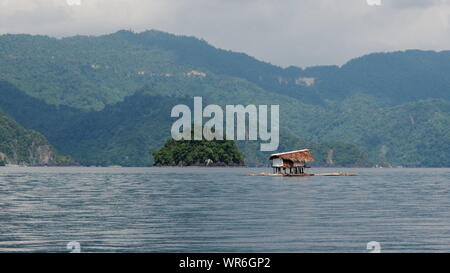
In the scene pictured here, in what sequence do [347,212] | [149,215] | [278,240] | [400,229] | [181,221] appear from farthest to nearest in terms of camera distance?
[347,212], [149,215], [181,221], [400,229], [278,240]

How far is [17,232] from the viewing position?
1391 inches

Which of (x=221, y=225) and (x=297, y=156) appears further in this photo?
(x=297, y=156)

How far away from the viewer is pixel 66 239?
108ft

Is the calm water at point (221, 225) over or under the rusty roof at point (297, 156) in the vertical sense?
under

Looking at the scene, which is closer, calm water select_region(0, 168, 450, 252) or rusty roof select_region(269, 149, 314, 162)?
calm water select_region(0, 168, 450, 252)

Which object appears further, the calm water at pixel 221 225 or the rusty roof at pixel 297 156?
the rusty roof at pixel 297 156

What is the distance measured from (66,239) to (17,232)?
3.70 metres

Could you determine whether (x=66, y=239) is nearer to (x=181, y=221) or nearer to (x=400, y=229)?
(x=181, y=221)

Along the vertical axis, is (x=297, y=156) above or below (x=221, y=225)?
above

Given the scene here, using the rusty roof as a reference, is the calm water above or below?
below
